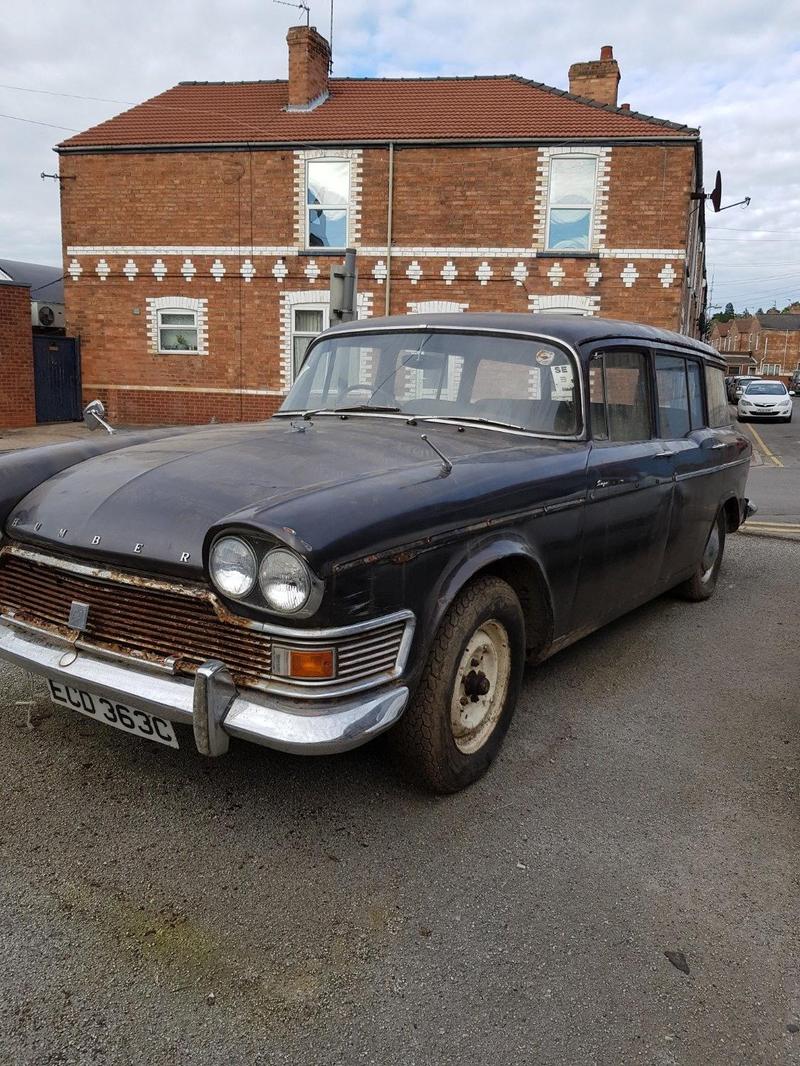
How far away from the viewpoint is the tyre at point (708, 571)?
5.53 meters

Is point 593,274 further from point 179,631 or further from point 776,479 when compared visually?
point 179,631

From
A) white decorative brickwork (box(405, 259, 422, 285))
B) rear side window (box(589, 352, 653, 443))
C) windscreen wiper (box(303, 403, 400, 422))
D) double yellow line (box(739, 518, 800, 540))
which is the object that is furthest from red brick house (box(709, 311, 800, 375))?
windscreen wiper (box(303, 403, 400, 422))

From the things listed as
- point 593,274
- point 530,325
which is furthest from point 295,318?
point 530,325

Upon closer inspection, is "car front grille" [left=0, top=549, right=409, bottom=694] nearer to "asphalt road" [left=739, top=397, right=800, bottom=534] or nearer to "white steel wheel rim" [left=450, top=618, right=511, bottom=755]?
"white steel wheel rim" [left=450, top=618, right=511, bottom=755]

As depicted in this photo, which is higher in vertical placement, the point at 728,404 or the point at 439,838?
the point at 728,404

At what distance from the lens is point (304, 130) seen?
18047 mm

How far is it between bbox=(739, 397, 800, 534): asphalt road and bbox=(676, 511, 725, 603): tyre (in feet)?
10.1

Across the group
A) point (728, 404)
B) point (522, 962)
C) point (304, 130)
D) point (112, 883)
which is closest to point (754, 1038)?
point (522, 962)

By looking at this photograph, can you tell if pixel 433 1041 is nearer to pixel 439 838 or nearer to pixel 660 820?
pixel 439 838

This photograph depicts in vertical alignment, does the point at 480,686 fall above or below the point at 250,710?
below

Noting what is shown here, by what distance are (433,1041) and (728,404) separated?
519 centimetres

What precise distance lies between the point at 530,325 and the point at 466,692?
181 cm

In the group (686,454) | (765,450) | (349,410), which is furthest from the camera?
(765,450)

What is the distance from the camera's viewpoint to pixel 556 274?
1720 cm
